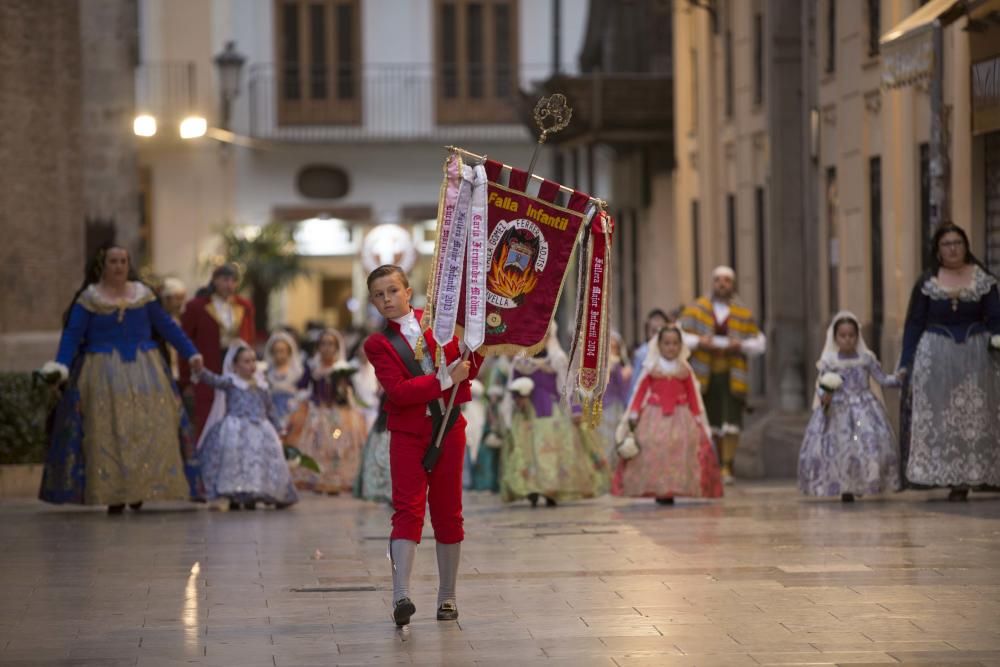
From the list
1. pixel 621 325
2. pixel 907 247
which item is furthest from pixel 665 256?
pixel 907 247

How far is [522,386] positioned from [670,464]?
1210mm

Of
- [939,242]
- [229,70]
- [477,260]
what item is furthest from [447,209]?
[229,70]

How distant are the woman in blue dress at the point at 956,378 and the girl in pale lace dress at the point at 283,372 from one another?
6231mm

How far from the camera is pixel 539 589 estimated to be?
11.3 meters

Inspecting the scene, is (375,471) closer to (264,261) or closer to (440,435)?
(440,435)

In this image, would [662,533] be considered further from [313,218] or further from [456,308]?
[313,218]

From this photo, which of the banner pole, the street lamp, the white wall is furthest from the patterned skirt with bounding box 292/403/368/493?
the white wall

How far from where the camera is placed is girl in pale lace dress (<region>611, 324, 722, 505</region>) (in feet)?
55.7

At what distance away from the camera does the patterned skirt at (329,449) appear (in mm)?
19875

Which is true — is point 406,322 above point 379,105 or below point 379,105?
below

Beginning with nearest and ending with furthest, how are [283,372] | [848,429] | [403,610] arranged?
1. [403,610]
2. [848,429]
3. [283,372]

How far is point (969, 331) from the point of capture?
16.0 m

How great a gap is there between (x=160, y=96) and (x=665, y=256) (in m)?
14.5

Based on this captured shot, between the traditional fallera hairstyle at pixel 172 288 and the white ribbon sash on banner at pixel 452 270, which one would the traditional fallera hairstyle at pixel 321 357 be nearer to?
the traditional fallera hairstyle at pixel 172 288
